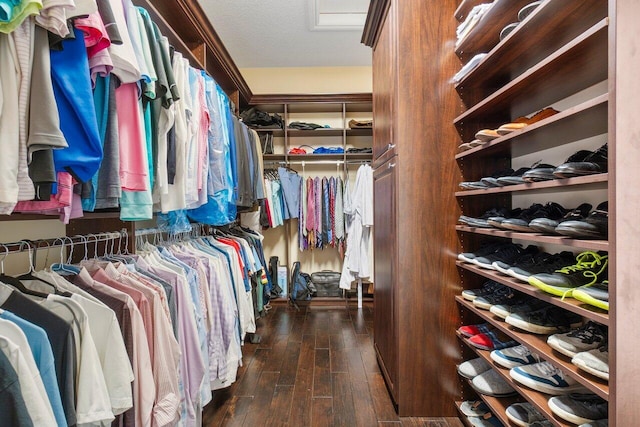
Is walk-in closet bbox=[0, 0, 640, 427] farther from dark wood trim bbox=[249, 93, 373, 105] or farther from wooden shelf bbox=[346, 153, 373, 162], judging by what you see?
wooden shelf bbox=[346, 153, 373, 162]

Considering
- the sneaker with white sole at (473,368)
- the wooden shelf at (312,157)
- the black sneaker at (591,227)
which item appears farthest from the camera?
the wooden shelf at (312,157)

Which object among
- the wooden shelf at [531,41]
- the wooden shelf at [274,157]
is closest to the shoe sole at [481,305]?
the wooden shelf at [531,41]

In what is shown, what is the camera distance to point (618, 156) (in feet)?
2.41

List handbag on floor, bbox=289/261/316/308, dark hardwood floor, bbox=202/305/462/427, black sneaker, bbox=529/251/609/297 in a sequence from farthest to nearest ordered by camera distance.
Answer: handbag on floor, bbox=289/261/316/308
dark hardwood floor, bbox=202/305/462/427
black sneaker, bbox=529/251/609/297

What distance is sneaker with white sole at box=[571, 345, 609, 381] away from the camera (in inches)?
31.3

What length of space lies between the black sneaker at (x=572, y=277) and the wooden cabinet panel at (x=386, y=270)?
748 millimetres

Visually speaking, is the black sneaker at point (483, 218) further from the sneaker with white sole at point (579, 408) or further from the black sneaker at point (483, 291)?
the sneaker with white sole at point (579, 408)

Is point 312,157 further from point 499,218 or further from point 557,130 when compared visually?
point 557,130

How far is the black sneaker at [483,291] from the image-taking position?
1.49 m

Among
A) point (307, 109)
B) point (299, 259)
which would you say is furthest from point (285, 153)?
point (299, 259)

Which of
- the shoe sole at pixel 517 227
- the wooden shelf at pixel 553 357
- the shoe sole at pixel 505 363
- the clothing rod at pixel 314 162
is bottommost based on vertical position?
the shoe sole at pixel 505 363

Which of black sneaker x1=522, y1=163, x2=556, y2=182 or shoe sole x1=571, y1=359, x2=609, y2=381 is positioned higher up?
black sneaker x1=522, y1=163, x2=556, y2=182

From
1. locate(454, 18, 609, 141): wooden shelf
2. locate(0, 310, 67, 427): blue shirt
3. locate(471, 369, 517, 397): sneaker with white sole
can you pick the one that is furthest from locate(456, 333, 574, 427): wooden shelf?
locate(0, 310, 67, 427): blue shirt

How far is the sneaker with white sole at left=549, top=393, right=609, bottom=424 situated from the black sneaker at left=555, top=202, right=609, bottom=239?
47 cm
